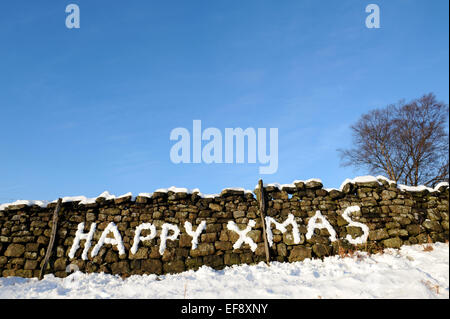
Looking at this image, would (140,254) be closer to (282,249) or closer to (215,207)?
(215,207)

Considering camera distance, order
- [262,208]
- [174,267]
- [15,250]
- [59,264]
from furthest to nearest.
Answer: [262,208], [15,250], [59,264], [174,267]

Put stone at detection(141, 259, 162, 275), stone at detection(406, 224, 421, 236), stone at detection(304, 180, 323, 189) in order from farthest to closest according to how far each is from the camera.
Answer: stone at detection(304, 180, 323, 189) → stone at detection(406, 224, 421, 236) → stone at detection(141, 259, 162, 275)

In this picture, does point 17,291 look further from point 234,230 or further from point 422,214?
point 422,214

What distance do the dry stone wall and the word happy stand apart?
0.03m

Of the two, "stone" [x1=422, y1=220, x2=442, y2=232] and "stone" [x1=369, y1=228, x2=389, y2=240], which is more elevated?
"stone" [x1=422, y1=220, x2=442, y2=232]

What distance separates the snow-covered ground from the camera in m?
4.59

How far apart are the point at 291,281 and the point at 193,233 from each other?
296 cm

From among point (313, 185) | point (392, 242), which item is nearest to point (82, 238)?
point (313, 185)

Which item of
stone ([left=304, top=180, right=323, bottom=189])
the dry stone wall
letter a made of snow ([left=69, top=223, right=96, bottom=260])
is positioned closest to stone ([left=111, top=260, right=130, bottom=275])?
the dry stone wall

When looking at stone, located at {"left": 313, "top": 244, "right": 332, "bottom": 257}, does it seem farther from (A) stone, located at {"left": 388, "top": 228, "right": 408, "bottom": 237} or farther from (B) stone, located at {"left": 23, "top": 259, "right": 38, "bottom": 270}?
(B) stone, located at {"left": 23, "top": 259, "right": 38, "bottom": 270}

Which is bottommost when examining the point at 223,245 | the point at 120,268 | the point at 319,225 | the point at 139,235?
the point at 120,268

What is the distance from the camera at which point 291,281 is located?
5.61m

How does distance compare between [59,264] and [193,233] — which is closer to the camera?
[59,264]
